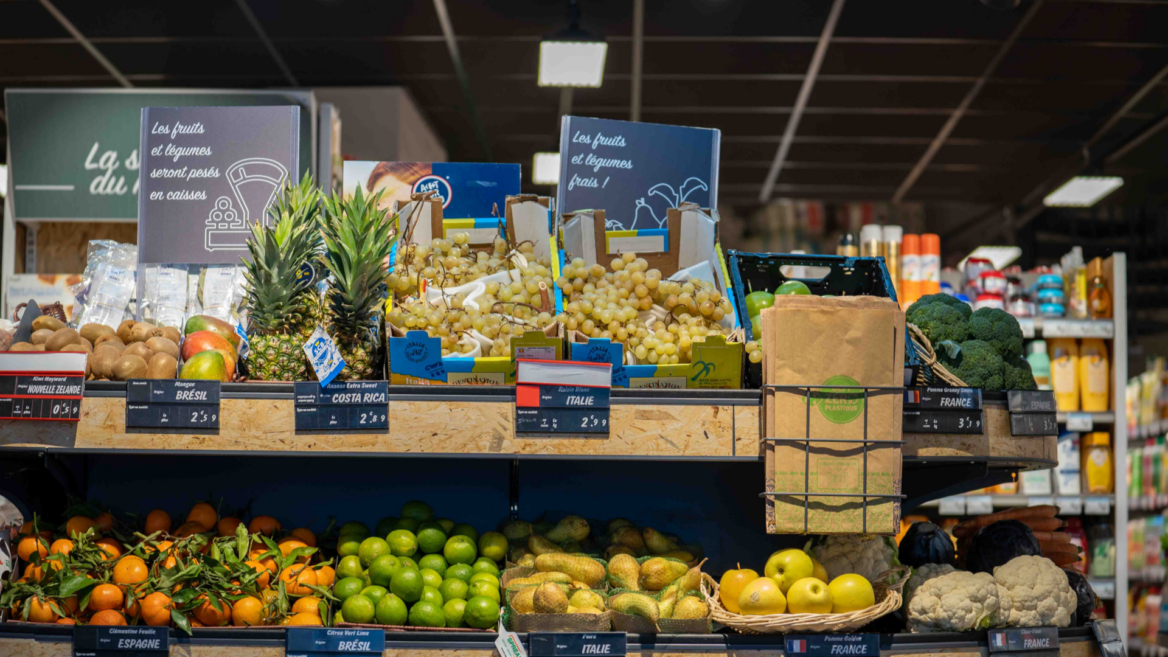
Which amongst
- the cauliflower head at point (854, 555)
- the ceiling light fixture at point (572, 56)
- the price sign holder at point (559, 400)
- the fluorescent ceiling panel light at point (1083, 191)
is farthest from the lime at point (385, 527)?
the fluorescent ceiling panel light at point (1083, 191)

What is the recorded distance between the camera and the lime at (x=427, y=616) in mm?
1952

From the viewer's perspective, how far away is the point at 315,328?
2.09 m

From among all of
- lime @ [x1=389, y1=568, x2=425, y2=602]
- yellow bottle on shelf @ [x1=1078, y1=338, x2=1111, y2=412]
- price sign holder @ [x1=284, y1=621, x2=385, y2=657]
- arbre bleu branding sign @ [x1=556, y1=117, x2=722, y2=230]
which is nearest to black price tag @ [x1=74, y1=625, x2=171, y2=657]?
price sign holder @ [x1=284, y1=621, x2=385, y2=657]

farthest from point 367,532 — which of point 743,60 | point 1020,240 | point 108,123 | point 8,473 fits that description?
point 1020,240

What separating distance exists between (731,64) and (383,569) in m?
5.29

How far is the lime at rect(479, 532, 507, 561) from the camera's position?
2.21 m

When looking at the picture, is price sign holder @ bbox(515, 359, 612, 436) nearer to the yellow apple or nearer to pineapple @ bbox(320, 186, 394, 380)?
pineapple @ bbox(320, 186, 394, 380)

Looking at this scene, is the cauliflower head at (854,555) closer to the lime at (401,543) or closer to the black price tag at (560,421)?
the black price tag at (560,421)

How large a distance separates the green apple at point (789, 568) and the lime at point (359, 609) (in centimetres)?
87

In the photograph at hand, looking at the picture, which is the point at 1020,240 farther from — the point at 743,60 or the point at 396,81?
the point at 396,81

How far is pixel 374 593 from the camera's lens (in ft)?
6.48

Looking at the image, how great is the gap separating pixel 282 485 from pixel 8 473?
640 mm

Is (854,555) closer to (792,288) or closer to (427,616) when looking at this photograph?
(792,288)

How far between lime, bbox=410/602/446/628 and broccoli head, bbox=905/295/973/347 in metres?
1.34
